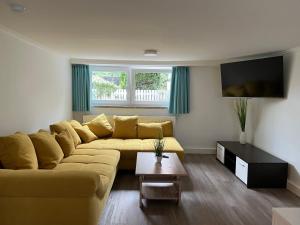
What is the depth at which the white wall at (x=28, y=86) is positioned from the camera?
3189 mm

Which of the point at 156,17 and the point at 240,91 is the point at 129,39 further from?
the point at 240,91

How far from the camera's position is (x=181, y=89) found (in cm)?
602

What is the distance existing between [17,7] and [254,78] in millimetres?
3747

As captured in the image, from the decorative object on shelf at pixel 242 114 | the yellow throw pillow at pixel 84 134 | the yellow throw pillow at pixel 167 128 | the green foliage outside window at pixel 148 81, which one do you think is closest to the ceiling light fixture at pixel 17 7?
the yellow throw pillow at pixel 84 134

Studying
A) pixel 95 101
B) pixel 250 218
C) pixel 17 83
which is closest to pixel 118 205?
pixel 250 218

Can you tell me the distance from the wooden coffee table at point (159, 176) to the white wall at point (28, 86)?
170 centimetres

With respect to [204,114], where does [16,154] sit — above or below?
below

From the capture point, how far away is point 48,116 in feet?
15.2

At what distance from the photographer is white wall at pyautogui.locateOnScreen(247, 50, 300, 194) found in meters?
3.89

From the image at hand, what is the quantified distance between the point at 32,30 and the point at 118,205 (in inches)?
93.3

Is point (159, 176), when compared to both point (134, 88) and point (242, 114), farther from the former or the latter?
point (134, 88)

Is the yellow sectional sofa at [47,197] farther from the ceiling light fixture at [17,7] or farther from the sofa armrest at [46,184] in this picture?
the ceiling light fixture at [17,7]

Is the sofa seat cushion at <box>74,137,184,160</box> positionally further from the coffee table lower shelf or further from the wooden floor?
the coffee table lower shelf

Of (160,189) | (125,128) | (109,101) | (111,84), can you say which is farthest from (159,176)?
(111,84)
